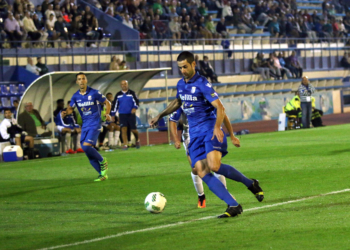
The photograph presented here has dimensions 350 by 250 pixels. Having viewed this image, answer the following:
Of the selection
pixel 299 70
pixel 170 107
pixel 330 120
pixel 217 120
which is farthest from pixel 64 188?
pixel 299 70

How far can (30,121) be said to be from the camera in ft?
64.1

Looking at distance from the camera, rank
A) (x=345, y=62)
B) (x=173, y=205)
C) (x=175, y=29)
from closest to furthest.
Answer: (x=173, y=205) → (x=175, y=29) → (x=345, y=62)

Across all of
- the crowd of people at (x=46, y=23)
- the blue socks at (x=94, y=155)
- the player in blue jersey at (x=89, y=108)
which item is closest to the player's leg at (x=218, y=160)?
the blue socks at (x=94, y=155)

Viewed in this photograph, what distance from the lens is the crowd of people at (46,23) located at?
81.8 ft

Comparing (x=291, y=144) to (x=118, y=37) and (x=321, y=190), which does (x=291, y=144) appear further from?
(x=118, y=37)

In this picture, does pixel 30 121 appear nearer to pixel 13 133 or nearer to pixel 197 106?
pixel 13 133

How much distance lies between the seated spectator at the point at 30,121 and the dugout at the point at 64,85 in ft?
0.62

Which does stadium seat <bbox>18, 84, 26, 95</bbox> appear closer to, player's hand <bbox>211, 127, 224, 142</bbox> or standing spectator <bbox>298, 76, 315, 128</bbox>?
standing spectator <bbox>298, 76, 315, 128</bbox>

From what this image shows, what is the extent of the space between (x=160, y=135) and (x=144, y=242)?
2037 centimetres

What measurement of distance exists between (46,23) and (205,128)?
A: 20.4m

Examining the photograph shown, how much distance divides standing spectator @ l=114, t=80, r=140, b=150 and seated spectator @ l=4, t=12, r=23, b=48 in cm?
716

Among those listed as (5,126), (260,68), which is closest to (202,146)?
(5,126)

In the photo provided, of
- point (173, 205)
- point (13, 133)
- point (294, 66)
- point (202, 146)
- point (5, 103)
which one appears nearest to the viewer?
point (202, 146)

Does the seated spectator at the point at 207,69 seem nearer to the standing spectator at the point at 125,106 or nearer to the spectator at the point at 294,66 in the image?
the spectator at the point at 294,66
